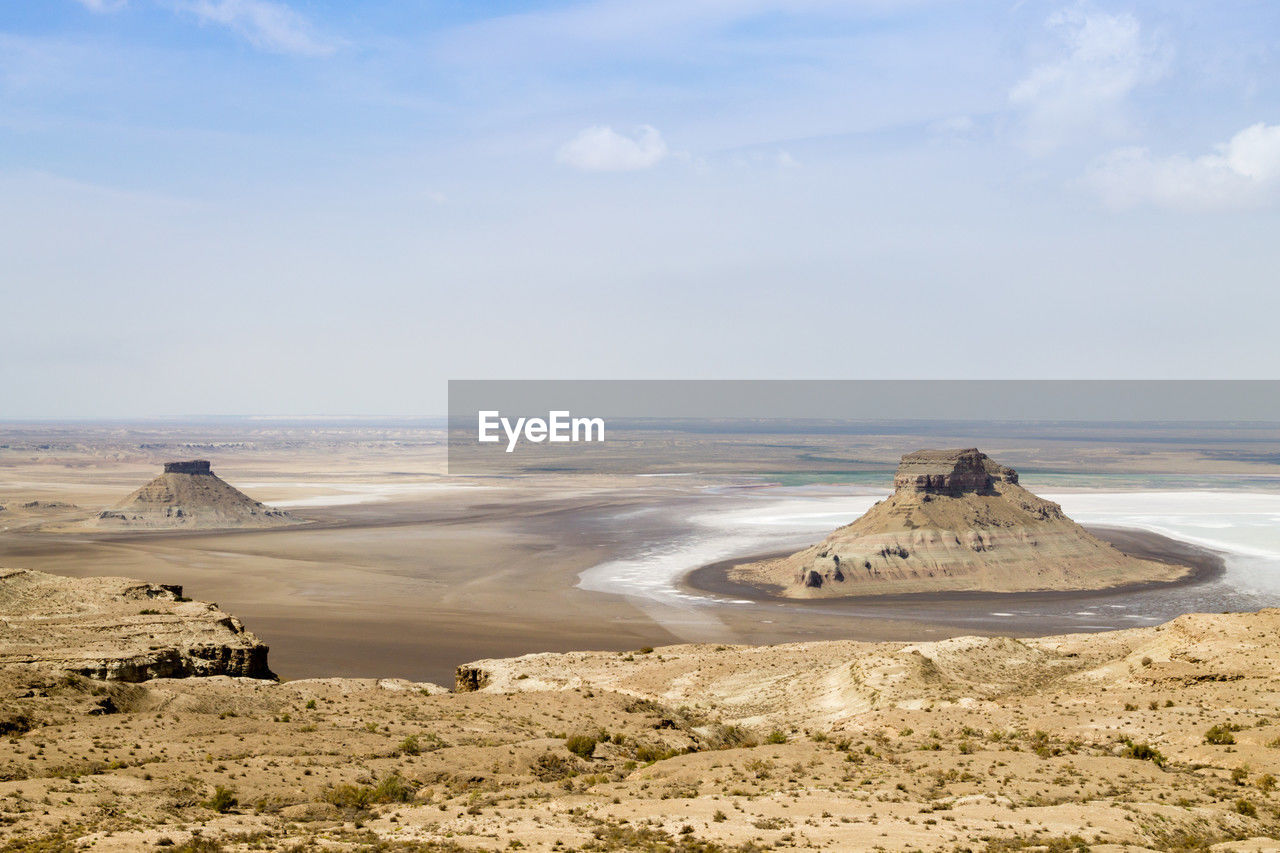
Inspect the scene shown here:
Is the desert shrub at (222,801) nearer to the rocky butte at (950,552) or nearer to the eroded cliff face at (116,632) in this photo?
the eroded cliff face at (116,632)

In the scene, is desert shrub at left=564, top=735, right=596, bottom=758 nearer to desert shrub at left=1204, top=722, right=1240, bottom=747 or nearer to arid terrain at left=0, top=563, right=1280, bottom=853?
arid terrain at left=0, top=563, right=1280, bottom=853

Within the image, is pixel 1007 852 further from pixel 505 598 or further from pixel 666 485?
pixel 666 485

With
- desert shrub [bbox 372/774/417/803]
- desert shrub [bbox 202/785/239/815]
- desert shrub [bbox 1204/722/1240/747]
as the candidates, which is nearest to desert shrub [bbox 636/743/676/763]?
→ desert shrub [bbox 372/774/417/803]

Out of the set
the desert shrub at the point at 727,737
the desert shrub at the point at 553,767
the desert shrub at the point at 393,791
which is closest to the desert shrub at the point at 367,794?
the desert shrub at the point at 393,791

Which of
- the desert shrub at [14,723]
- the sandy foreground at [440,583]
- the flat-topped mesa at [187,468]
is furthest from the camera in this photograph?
the flat-topped mesa at [187,468]

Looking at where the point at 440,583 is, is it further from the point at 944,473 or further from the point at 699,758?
the point at 699,758

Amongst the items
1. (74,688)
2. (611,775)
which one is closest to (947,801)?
(611,775)
